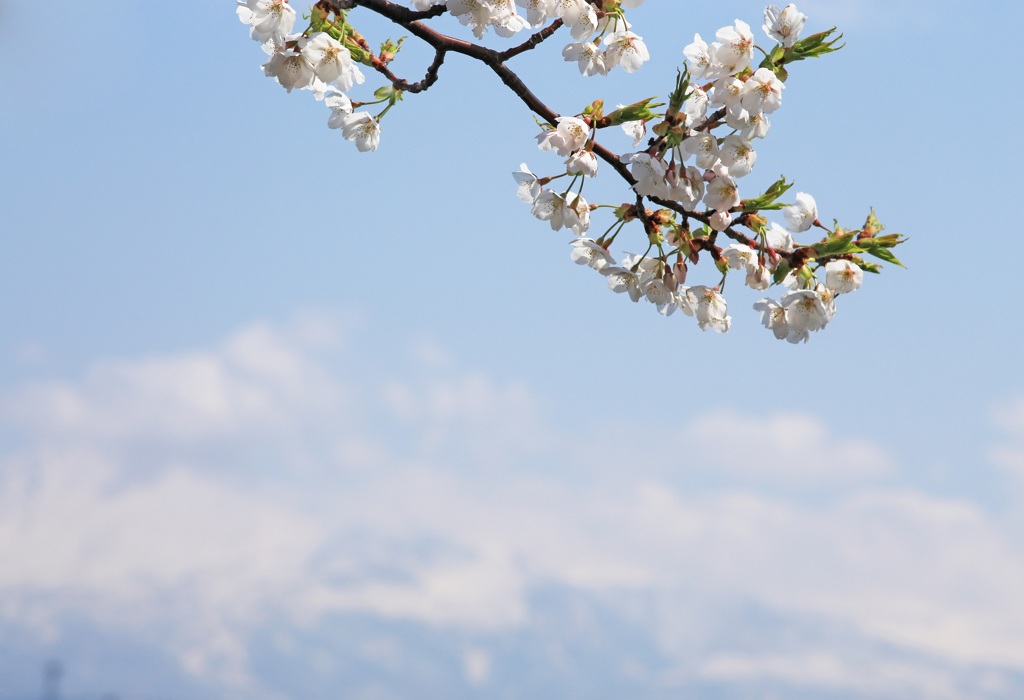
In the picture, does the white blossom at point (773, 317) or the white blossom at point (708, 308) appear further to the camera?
the white blossom at point (708, 308)

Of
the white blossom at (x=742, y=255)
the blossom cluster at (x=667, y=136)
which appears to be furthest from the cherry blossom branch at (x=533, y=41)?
the white blossom at (x=742, y=255)

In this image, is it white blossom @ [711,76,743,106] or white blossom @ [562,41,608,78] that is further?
white blossom @ [562,41,608,78]

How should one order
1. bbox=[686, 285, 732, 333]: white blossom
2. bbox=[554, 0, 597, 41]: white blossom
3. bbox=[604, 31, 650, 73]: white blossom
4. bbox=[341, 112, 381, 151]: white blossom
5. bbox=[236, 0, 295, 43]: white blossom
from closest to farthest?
bbox=[236, 0, 295, 43]: white blossom < bbox=[554, 0, 597, 41]: white blossom < bbox=[604, 31, 650, 73]: white blossom < bbox=[686, 285, 732, 333]: white blossom < bbox=[341, 112, 381, 151]: white blossom

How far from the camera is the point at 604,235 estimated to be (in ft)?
16.9

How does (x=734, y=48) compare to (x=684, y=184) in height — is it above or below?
above

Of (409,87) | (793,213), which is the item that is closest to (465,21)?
(409,87)

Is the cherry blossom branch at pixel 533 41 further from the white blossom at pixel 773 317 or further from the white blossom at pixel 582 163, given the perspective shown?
the white blossom at pixel 773 317

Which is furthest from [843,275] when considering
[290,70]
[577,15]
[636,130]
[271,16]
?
[271,16]

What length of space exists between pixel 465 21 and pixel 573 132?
64 centimetres

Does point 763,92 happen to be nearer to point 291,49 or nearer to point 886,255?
point 886,255

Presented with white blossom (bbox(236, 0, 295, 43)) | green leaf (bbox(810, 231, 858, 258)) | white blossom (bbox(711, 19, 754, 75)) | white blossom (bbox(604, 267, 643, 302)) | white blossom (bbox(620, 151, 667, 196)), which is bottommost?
green leaf (bbox(810, 231, 858, 258))

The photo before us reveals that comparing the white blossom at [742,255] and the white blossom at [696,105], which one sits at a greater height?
the white blossom at [696,105]

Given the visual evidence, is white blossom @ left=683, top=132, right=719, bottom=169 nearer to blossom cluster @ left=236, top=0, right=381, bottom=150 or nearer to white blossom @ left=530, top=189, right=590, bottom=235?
white blossom @ left=530, top=189, right=590, bottom=235

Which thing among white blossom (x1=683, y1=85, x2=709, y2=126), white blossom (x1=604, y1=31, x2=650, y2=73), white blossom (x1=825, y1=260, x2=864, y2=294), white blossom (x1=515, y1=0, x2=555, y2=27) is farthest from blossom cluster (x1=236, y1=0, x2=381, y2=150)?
white blossom (x1=825, y1=260, x2=864, y2=294)
